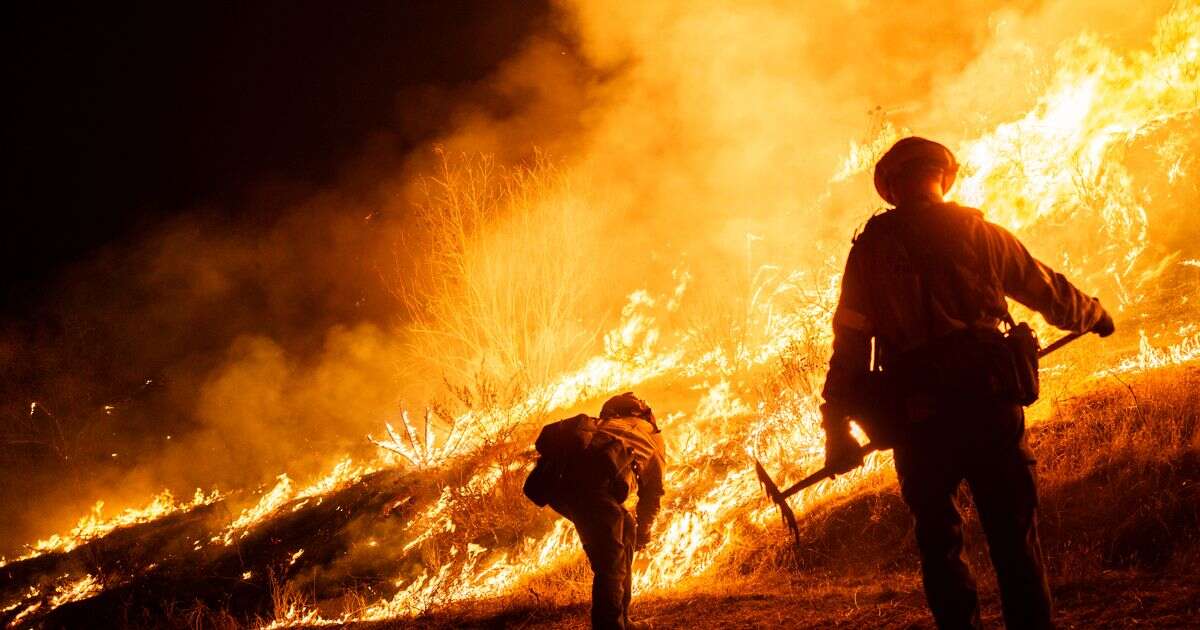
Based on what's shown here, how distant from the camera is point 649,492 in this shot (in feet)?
12.2

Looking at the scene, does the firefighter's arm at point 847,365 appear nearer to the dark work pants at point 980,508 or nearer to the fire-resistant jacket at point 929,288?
the fire-resistant jacket at point 929,288

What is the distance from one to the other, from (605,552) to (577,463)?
48 centimetres

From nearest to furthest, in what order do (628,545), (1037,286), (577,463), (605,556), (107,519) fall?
(1037,286) < (605,556) < (577,463) < (628,545) < (107,519)

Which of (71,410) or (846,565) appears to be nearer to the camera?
→ (846,565)

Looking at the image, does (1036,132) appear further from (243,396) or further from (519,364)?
(243,396)

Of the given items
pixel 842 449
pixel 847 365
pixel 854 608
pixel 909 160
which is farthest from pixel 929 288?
pixel 854 608

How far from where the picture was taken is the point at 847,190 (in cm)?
1140

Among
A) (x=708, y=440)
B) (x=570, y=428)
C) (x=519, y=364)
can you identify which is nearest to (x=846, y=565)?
(x=570, y=428)

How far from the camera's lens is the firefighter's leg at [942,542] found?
2.05 metres

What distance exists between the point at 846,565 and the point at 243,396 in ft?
65.6

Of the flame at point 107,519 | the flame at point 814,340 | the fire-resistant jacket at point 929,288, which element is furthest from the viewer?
the flame at point 107,519

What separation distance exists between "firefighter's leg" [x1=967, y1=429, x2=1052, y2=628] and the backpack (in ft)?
5.97

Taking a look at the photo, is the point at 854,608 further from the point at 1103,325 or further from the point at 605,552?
the point at 1103,325

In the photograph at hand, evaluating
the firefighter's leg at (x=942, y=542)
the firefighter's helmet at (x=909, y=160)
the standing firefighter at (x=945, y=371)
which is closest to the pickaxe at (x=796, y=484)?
the standing firefighter at (x=945, y=371)
